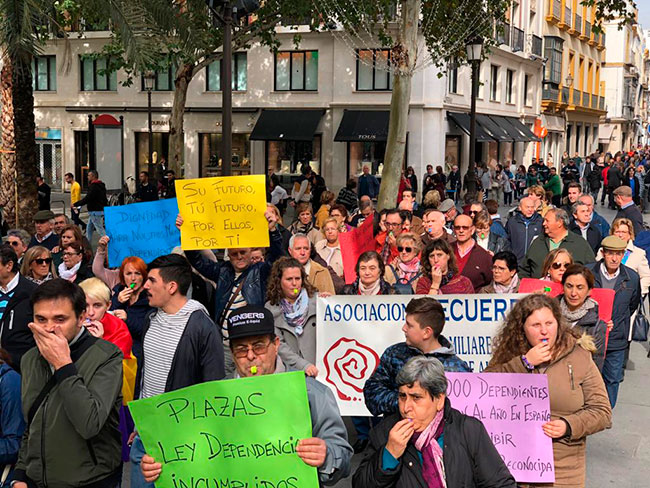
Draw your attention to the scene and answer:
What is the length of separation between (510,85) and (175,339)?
40831mm

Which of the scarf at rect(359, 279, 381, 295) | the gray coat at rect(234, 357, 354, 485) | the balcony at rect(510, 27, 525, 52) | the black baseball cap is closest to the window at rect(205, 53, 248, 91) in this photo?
the balcony at rect(510, 27, 525, 52)

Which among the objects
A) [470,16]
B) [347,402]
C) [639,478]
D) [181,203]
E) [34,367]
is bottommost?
Result: [639,478]

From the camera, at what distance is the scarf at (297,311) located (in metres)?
6.52

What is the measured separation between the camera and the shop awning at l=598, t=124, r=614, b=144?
70.6 meters

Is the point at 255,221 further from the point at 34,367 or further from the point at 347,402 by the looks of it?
the point at 34,367

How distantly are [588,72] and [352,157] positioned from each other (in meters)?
32.9

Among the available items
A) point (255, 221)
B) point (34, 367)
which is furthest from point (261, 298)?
point (34, 367)

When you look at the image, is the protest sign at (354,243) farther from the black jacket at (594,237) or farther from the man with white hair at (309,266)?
the black jacket at (594,237)

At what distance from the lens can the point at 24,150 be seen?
15.7 meters

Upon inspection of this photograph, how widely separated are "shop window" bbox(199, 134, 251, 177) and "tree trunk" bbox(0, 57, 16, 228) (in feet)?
63.6

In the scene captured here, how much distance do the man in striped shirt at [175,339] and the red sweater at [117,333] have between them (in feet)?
2.63

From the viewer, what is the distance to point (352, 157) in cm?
3441

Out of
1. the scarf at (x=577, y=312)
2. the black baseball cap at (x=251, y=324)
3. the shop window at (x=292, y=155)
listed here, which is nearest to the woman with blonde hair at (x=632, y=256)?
the scarf at (x=577, y=312)

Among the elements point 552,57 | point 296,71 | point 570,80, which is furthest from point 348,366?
point 570,80
